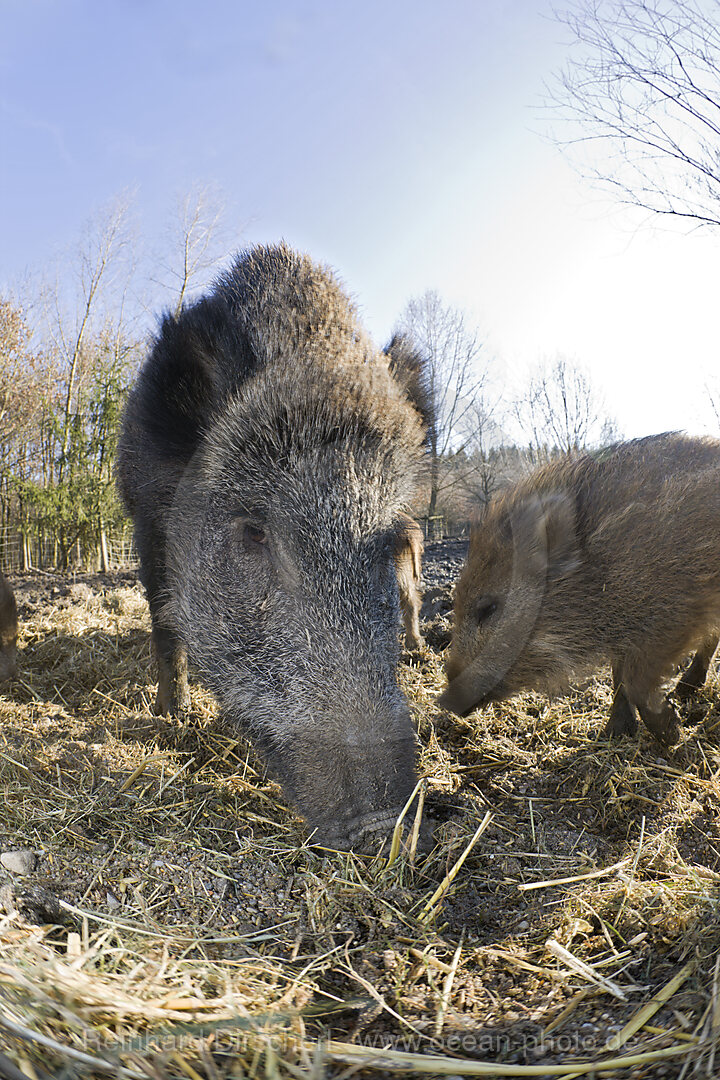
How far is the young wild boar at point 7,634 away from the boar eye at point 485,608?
370 cm

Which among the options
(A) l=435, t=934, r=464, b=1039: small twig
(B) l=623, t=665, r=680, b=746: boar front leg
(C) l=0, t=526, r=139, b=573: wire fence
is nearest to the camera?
(A) l=435, t=934, r=464, b=1039: small twig

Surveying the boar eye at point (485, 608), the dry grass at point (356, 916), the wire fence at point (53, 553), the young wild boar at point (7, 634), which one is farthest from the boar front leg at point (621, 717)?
the wire fence at point (53, 553)

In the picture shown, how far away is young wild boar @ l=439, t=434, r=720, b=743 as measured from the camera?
13.3 ft

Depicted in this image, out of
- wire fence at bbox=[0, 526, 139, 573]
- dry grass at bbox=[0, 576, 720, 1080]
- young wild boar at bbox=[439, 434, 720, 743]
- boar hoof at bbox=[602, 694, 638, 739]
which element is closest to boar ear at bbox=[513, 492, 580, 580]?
young wild boar at bbox=[439, 434, 720, 743]

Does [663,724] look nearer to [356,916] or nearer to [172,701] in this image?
[356,916]

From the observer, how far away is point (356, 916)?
7.55 ft

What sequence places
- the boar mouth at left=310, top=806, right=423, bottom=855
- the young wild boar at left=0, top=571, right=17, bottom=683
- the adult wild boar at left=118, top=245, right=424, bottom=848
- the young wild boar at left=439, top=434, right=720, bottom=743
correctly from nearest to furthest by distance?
the boar mouth at left=310, top=806, right=423, bottom=855 < the adult wild boar at left=118, top=245, right=424, bottom=848 < the young wild boar at left=439, top=434, right=720, bottom=743 < the young wild boar at left=0, top=571, right=17, bottom=683

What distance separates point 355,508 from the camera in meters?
2.88

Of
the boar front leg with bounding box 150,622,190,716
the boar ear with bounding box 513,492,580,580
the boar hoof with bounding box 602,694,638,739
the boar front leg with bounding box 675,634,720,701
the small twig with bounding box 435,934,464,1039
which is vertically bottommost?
the small twig with bounding box 435,934,464,1039

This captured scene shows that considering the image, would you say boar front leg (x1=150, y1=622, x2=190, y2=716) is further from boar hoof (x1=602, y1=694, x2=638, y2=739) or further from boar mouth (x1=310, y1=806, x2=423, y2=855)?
boar hoof (x1=602, y1=694, x2=638, y2=739)

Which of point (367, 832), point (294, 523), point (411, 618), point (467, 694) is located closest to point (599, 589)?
point (467, 694)

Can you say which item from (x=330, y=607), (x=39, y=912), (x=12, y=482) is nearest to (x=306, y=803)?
(x=330, y=607)

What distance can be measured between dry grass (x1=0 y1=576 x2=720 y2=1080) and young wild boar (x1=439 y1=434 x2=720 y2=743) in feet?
1.31

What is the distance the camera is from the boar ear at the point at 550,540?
13.7 feet
